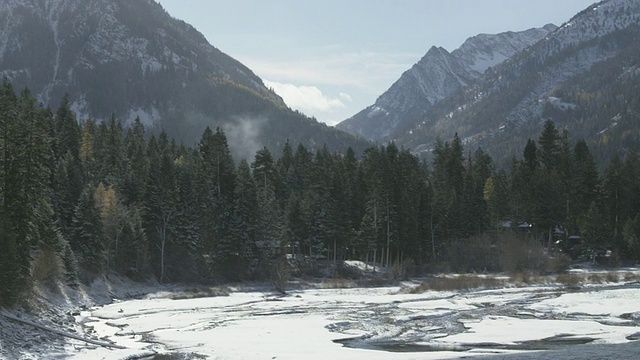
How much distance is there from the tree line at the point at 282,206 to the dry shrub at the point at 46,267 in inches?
10.4

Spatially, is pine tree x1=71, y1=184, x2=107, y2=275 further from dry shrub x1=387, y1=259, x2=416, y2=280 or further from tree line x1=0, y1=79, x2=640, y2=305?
dry shrub x1=387, y1=259, x2=416, y2=280

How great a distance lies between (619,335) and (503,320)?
8190mm

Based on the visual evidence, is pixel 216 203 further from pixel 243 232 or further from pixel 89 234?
pixel 89 234

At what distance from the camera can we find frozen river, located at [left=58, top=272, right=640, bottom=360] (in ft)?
102

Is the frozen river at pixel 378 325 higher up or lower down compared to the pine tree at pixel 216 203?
lower down

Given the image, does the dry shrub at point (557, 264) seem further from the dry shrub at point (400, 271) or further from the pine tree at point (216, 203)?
the pine tree at point (216, 203)

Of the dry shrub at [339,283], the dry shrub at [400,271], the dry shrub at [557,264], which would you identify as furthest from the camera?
the dry shrub at [557,264]

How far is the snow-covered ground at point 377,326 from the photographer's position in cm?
3083

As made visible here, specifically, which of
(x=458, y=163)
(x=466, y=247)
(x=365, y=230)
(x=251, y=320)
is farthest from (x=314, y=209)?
(x=251, y=320)

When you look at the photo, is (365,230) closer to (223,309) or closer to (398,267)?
(398,267)

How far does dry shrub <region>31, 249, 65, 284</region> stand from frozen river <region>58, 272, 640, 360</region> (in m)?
4.00

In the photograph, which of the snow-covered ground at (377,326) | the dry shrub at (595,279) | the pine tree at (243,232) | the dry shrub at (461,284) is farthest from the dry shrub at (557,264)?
the pine tree at (243,232)

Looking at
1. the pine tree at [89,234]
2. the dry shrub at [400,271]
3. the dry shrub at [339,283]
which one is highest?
the pine tree at [89,234]

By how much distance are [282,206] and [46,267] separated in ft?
203
